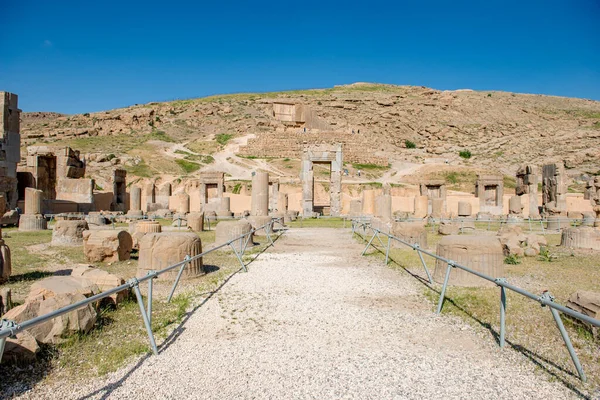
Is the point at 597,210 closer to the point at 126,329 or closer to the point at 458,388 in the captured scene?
the point at 458,388

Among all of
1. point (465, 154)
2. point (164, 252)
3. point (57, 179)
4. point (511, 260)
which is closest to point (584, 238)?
point (511, 260)

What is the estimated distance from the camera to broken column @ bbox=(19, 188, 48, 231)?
60.7 ft

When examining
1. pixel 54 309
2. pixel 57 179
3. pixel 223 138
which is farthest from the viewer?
pixel 223 138

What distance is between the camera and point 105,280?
6770 millimetres

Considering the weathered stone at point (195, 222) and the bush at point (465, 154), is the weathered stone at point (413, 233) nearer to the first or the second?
the weathered stone at point (195, 222)

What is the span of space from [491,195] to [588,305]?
32.8 m

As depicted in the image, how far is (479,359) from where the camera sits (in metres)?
4.47

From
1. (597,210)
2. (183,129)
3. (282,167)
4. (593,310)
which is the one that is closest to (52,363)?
(593,310)

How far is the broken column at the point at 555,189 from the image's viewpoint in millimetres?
26250

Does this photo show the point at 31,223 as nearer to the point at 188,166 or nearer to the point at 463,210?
the point at 463,210

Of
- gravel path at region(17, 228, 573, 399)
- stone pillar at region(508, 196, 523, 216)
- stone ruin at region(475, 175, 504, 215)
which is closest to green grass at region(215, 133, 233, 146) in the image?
stone ruin at region(475, 175, 504, 215)

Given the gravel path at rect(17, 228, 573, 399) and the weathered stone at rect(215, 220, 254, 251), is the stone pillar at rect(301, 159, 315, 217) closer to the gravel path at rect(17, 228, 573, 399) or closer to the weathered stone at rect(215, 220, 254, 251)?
the weathered stone at rect(215, 220, 254, 251)

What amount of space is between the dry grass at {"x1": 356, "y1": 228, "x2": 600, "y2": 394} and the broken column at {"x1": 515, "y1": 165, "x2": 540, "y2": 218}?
20523 mm

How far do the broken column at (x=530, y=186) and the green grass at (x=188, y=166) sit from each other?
1276 inches
